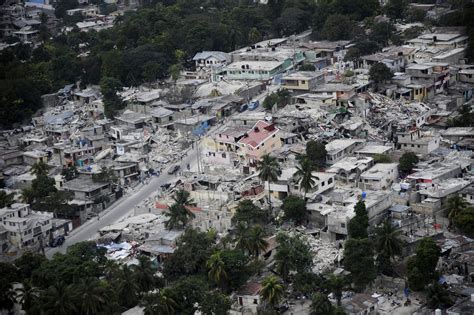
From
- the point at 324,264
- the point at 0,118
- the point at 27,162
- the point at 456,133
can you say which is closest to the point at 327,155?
the point at 456,133

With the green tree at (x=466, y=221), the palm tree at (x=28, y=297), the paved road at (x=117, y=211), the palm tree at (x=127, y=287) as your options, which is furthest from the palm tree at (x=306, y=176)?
the palm tree at (x=28, y=297)

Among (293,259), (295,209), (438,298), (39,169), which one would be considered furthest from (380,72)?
(438,298)

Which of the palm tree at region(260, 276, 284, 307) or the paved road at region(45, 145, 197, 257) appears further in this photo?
the paved road at region(45, 145, 197, 257)

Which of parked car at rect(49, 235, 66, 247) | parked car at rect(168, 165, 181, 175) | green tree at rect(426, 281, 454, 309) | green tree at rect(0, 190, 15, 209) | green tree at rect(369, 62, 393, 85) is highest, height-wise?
green tree at rect(369, 62, 393, 85)

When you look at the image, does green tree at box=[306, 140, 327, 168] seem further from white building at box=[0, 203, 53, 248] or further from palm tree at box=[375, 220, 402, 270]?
white building at box=[0, 203, 53, 248]

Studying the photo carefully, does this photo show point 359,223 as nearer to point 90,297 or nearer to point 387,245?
point 387,245

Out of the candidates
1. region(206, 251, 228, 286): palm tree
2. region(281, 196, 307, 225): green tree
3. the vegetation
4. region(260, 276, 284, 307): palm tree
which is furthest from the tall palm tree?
the vegetation

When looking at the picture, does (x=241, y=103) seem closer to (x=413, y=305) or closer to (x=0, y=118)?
(x=0, y=118)
